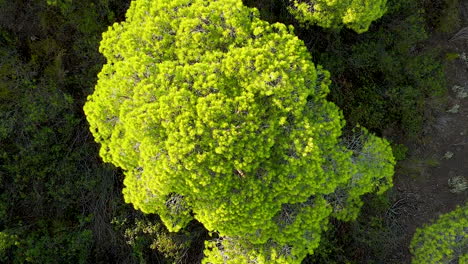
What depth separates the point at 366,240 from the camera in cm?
1348

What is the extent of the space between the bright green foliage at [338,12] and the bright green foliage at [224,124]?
1.81 m

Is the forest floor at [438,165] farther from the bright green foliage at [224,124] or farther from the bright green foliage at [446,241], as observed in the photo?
the bright green foliage at [224,124]

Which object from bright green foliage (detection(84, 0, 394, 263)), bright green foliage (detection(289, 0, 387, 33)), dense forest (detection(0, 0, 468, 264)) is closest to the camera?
bright green foliage (detection(84, 0, 394, 263))

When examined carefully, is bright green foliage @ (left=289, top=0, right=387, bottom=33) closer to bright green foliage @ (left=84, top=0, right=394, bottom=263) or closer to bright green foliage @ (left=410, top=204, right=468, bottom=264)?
bright green foliage @ (left=84, top=0, right=394, bottom=263)

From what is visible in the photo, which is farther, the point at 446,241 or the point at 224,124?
the point at 446,241

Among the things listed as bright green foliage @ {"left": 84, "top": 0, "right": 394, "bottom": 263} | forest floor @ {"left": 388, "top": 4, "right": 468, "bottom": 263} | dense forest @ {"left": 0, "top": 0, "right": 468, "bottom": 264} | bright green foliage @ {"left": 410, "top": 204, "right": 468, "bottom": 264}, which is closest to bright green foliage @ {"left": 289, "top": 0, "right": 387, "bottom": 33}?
dense forest @ {"left": 0, "top": 0, "right": 468, "bottom": 264}

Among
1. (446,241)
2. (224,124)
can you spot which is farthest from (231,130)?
(446,241)

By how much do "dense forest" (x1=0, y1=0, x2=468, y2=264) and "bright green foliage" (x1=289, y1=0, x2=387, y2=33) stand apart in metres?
0.05

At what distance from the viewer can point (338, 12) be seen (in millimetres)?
11156

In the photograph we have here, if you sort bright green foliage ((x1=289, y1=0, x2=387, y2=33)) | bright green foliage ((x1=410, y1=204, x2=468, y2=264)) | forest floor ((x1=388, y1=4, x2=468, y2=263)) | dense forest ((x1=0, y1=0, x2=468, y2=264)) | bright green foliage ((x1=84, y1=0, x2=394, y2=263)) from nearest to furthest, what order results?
bright green foliage ((x1=84, y1=0, x2=394, y2=263)), dense forest ((x1=0, y1=0, x2=468, y2=264)), bright green foliage ((x1=289, y1=0, x2=387, y2=33)), bright green foliage ((x1=410, y1=204, x2=468, y2=264)), forest floor ((x1=388, y1=4, x2=468, y2=263))

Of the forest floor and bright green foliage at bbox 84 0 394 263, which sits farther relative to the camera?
the forest floor

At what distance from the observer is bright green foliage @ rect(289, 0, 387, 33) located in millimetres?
10859

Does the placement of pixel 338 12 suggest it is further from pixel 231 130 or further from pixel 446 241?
pixel 446 241

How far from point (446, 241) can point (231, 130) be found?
8178mm
